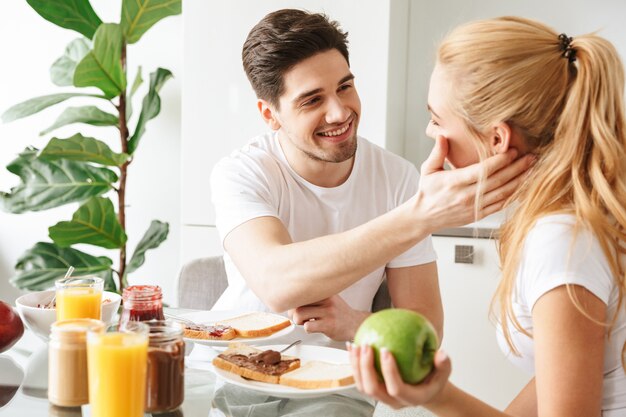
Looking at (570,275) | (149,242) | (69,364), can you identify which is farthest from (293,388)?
(149,242)

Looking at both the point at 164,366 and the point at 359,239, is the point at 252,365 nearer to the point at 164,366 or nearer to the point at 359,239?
the point at 164,366

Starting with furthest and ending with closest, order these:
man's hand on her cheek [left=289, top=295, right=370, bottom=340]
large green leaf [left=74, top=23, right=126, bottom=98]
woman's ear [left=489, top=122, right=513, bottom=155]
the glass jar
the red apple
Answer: large green leaf [left=74, top=23, right=126, bottom=98]
man's hand on her cheek [left=289, top=295, right=370, bottom=340]
the red apple
woman's ear [left=489, top=122, right=513, bottom=155]
the glass jar

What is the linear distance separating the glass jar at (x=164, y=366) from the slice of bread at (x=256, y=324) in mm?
344

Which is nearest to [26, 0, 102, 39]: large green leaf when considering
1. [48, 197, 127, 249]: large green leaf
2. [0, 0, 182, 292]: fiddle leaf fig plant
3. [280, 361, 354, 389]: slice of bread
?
[0, 0, 182, 292]: fiddle leaf fig plant

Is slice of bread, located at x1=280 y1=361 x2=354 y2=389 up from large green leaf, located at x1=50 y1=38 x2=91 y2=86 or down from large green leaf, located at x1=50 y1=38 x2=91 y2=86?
down

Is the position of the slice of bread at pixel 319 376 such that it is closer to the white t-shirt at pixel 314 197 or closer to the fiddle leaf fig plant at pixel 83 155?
the white t-shirt at pixel 314 197

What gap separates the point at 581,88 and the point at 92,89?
2602 mm

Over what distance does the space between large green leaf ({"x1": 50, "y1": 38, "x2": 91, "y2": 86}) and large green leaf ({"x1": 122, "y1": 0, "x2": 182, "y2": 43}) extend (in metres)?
0.25

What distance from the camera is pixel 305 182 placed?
6.23ft

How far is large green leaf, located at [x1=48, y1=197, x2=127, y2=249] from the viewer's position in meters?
2.78

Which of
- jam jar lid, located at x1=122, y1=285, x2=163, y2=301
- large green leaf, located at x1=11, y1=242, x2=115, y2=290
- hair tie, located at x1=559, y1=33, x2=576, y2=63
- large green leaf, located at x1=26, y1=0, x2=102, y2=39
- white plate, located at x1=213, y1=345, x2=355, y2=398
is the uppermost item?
large green leaf, located at x1=26, y1=0, x2=102, y2=39

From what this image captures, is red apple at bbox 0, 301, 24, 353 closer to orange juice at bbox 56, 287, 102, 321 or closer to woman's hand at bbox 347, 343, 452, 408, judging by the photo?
orange juice at bbox 56, 287, 102, 321

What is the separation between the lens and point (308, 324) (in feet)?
5.08

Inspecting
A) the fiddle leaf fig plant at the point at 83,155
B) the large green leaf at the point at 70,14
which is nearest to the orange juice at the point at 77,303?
the fiddle leaf fig plant at the point at 83,155
